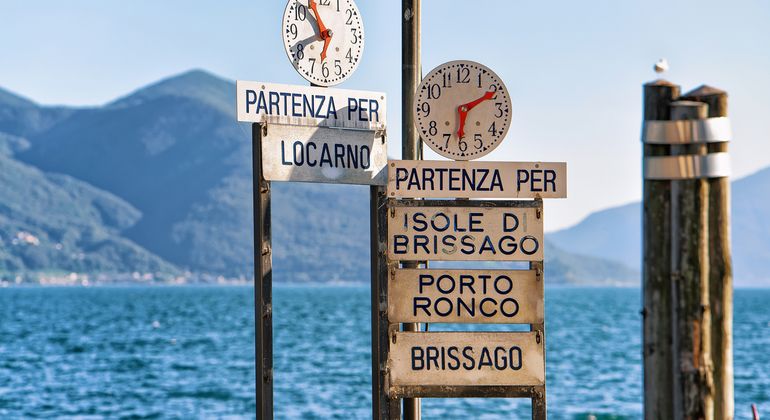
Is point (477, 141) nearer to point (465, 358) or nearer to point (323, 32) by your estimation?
point (323, 32)

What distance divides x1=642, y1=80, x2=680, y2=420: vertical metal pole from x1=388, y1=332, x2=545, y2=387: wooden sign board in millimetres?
2408

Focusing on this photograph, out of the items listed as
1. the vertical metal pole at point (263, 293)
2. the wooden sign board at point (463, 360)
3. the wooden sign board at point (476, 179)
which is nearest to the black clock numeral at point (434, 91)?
the wooden sign board at point (476, 179)

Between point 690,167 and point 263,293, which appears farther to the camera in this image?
point 263,293

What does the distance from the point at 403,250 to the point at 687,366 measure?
3173mm

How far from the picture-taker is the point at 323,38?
11414mm

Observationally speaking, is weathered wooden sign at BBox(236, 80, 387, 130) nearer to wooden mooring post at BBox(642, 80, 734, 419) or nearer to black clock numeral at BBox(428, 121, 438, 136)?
black clock numeral at BBox(428, 121, 438, 136)

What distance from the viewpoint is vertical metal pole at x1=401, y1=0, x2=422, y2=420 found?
1157cm

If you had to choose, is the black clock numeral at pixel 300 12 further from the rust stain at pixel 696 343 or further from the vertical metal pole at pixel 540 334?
the rust stain at pixel 696 343

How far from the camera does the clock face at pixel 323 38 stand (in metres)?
11.3

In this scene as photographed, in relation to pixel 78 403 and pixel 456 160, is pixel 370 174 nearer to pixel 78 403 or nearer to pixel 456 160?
pixel 456 160

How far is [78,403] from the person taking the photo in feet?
146

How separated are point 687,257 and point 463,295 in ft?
9.59

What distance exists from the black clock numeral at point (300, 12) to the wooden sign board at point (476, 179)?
1516 millimetres

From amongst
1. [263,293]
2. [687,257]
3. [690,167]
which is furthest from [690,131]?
[263,293]
